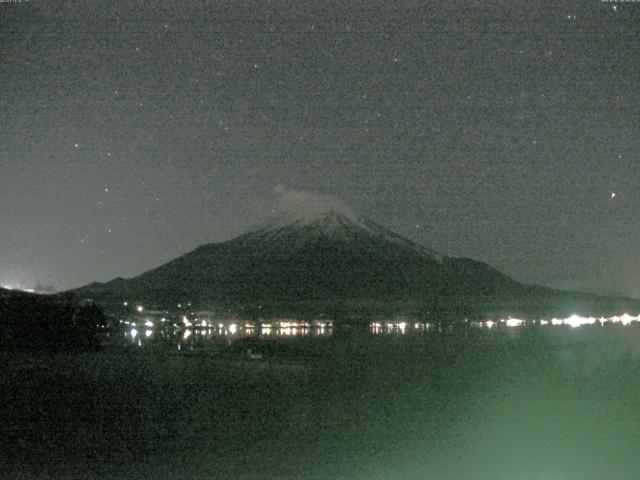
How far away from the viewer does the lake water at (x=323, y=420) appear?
1138 centimetres

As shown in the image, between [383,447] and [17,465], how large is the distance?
4700mm

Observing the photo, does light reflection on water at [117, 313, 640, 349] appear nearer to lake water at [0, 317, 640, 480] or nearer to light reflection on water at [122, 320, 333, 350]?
light reflection on water at [122, 320, 333, 350]

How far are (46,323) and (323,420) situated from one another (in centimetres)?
2876

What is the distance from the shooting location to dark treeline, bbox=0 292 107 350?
38688 mm

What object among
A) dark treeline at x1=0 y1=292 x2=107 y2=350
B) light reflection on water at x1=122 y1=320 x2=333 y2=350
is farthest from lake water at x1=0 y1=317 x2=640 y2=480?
light reflection on water at x1=122 y1=320 x2=333 y2=350

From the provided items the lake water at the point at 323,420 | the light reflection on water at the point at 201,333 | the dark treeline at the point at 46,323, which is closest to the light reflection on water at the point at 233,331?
the light reflection on water at the point at 201,333

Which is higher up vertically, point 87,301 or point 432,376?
point 87,301

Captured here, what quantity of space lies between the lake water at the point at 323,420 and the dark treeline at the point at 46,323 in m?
11.9

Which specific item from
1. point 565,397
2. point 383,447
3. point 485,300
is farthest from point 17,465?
point 485,300

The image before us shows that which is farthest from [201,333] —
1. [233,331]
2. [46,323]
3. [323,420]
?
[323,420]

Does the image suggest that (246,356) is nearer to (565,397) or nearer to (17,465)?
(565,397)

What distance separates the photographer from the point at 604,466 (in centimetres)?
1141

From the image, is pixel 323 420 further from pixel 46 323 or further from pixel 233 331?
pixel 233 331

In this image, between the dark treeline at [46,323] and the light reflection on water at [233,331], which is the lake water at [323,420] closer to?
the dark treeline at [46,323]
